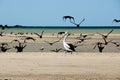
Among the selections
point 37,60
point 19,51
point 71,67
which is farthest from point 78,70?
point 19,51

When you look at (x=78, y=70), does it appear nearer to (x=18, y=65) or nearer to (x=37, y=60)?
(x=18, y=65)

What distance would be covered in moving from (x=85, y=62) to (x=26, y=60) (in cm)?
228

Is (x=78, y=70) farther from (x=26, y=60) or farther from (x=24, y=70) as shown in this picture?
(x=26, y=60)

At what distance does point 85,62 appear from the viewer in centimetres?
1638

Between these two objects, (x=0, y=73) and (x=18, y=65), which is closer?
(x=0, y=73)

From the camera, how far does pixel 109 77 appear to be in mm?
12430

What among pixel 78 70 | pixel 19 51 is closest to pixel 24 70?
pixel 78 70

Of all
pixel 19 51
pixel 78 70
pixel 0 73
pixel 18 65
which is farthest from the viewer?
pixel 19 51

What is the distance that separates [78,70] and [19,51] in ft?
28.8

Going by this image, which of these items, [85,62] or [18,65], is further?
[85,62]

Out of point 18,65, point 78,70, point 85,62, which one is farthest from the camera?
point 85,62

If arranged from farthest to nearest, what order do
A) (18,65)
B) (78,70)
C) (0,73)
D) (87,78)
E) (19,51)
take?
(19,51) → (18,65) → (78,70) → (0,73) → (87,78)

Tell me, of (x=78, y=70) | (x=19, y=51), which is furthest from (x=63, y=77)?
(x=19, y=51)

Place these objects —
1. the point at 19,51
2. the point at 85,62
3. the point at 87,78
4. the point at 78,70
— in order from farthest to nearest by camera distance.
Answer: the point at 19,51
the point at 85,62
the point at 78,70
the point at 87,78
